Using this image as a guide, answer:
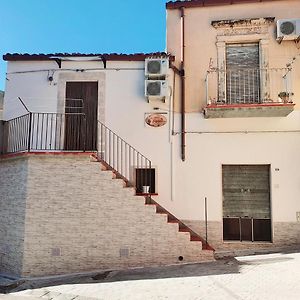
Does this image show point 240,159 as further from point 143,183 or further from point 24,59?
point 24,59

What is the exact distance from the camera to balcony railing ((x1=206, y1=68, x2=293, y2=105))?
36.0 feet

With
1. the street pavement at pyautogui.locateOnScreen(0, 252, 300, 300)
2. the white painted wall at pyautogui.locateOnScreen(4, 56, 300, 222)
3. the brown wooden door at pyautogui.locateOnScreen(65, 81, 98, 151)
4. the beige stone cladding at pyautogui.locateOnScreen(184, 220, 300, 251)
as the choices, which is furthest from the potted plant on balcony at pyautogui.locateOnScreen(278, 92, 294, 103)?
the brown wooden door at pyautogui.locateOnScreen(65, 81, 98, 151)

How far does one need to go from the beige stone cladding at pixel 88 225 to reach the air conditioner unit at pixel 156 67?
352 centimetres

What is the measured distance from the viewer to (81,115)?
1148 centimetres

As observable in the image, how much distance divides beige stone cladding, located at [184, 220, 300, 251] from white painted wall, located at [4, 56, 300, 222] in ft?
0.62

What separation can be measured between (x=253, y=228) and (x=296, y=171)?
7.35ft

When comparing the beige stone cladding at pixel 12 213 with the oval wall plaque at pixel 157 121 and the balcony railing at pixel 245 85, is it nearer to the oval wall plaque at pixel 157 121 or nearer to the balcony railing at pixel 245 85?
the oval wall plaque at pixel 157 121

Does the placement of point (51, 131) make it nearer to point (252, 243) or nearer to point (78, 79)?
point (78, 79)

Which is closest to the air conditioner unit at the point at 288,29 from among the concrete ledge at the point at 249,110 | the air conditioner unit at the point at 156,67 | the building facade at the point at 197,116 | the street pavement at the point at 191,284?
A: the building facade at the point at 197,116

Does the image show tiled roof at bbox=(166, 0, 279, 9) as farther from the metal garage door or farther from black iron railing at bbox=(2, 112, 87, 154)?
the metal garage door

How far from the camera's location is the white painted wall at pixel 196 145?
1066 cm

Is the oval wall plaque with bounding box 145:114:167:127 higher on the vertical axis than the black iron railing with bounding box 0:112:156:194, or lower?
higher

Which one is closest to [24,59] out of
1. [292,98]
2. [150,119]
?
[150,119]

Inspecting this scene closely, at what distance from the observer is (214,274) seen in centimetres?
819
